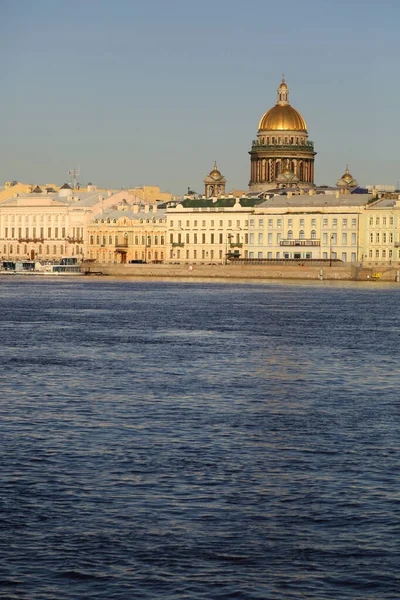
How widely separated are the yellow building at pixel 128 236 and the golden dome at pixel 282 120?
48.6 feet

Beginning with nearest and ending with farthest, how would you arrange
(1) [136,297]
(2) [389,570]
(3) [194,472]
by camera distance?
(2) [389,570], (3) [194,472], (1) [136,297]

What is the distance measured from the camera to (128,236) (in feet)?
425

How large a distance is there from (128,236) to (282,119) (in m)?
21.0

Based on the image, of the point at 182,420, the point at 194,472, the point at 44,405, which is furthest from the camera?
the point at 44,405

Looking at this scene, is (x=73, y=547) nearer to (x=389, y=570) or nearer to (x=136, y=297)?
(x=389, y=570)

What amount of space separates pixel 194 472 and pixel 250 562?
369 cm

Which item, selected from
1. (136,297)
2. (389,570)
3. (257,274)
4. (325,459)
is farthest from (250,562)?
(257,274)

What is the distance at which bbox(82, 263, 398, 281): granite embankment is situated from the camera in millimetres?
107625

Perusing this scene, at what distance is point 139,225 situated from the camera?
128750 mm

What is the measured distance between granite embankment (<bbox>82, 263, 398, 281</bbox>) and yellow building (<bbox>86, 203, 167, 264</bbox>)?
5.60 m

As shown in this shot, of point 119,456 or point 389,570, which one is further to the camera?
point 119,456

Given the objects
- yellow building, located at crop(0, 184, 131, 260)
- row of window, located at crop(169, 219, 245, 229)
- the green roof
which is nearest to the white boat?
yellow building, located at crop(0, 184, 131, 260)

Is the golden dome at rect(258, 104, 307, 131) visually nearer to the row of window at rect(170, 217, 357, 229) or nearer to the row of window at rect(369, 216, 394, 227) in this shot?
the row of window at rect(170, 217, 357, 229)

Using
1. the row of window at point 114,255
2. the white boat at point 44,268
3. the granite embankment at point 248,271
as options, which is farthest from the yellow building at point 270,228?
the white boat at point 44,268
